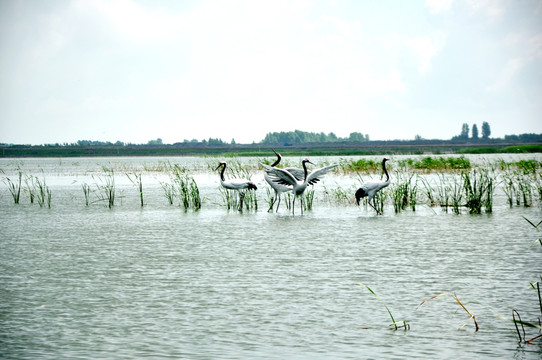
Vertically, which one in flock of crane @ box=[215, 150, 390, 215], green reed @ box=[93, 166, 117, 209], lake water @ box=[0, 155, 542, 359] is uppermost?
flock of crane @ box=[215, 150, 390, 215]

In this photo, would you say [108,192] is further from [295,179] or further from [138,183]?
[295,179]

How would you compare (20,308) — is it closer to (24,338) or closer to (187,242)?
(24,338)

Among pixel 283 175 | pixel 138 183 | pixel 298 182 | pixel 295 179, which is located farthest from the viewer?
pixel 138 183

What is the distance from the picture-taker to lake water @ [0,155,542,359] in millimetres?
7016

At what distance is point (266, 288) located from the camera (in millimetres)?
9672

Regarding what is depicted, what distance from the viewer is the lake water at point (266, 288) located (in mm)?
7016

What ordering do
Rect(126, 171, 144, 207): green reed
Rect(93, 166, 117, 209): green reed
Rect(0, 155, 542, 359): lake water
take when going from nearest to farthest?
Rect(0, 155, 542, 359): lake water
Rect(126, 171, 144, 207): green reed
Rect(93, 166, 117, 209): green reed

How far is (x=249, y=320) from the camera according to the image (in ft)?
26.1

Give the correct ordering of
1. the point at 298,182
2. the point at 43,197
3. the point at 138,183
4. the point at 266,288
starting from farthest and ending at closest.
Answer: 1. the point at 138,183
2. the point at 43,197
3. the point at 298,182
4. the point at 266,288

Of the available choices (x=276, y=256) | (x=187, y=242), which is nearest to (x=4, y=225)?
(x=187, y=242)

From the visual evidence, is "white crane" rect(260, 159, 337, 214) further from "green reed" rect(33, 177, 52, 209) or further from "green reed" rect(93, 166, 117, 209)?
"green reed" rect(33, 177, 52, 209)

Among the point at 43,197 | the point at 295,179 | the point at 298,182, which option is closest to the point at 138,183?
the point at 43,197

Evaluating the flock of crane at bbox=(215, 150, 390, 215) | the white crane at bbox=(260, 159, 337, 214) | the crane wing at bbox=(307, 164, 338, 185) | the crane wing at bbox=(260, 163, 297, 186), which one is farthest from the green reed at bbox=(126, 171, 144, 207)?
the crane wing at bbox=(307, 164, 338, 185)

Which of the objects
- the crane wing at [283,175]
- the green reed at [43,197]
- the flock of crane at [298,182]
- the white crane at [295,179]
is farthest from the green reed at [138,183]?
the white crane at [295,179]
